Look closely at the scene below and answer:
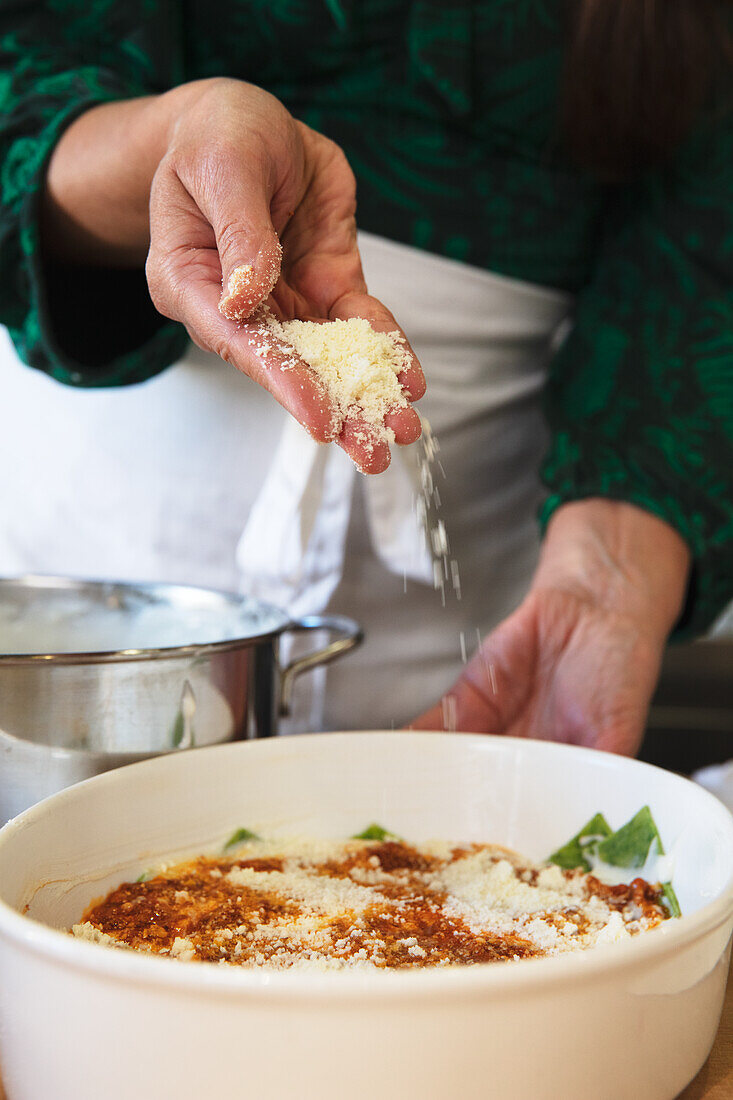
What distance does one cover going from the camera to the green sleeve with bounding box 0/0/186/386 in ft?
2.27

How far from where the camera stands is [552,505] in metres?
0.89

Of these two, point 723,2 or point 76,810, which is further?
point 723,2

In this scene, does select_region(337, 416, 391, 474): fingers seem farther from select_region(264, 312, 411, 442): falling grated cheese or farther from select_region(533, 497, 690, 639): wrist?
select_region(533, 497, 690, 639): wrist

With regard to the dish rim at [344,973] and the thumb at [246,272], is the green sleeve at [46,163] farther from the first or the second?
the dish rim at [344,973]

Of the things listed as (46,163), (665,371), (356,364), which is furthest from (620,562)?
(46,163)

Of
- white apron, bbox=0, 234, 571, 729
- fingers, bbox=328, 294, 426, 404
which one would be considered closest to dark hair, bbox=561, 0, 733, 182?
white apron, bbox=0, 234, 571, 729

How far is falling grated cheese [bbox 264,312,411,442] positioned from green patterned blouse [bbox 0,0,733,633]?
0.90 feet

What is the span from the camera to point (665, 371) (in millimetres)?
915

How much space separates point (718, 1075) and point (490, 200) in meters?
0.70

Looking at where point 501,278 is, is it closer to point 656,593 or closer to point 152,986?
point 656,593

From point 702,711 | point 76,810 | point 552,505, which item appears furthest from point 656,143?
point 76,810

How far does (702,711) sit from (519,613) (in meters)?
0.49

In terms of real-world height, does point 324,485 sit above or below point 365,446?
below

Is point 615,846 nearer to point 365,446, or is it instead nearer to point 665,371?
point 365,446
